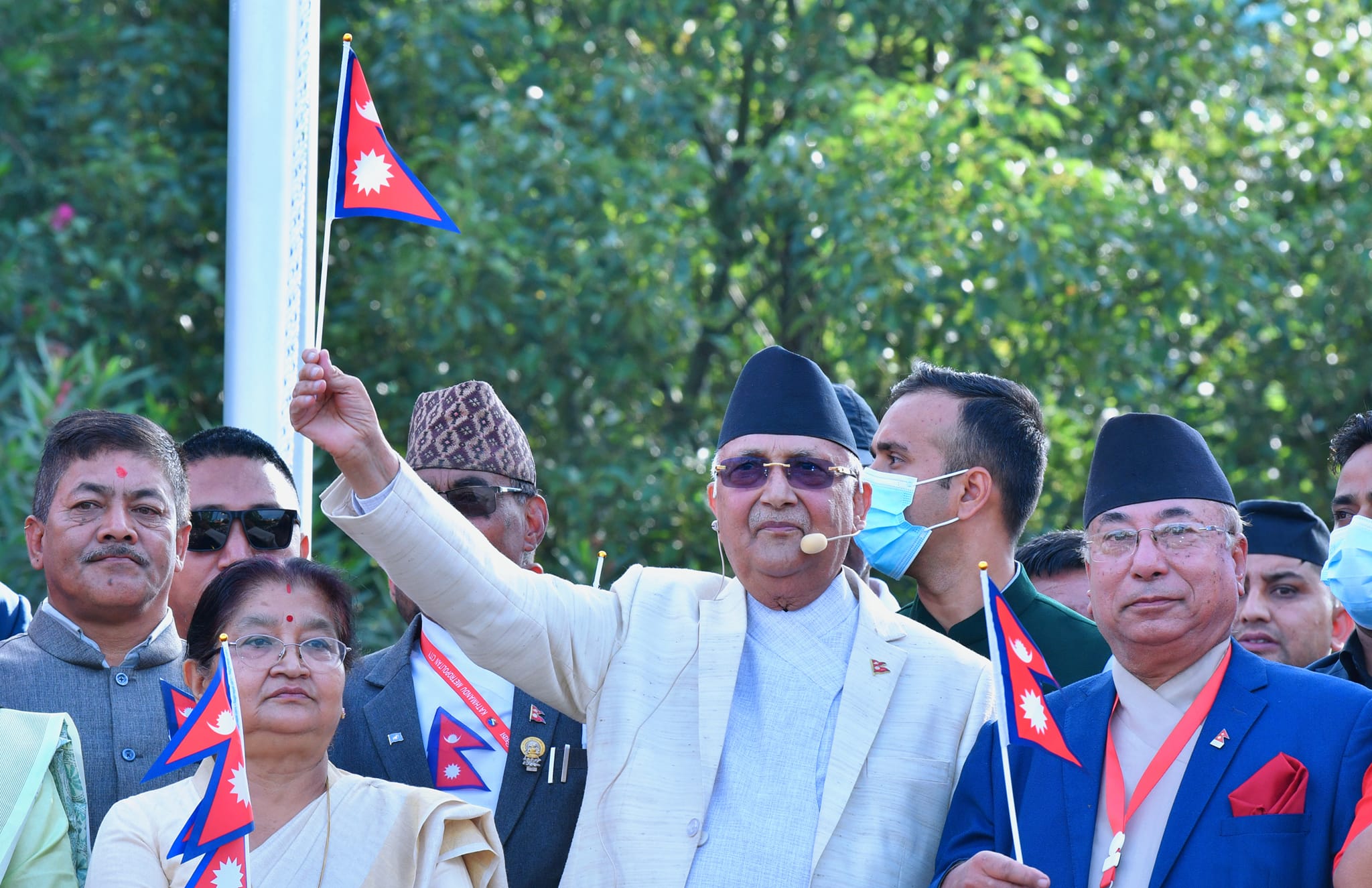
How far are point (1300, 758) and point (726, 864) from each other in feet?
3.93

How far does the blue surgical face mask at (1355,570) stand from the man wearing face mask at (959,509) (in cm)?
62

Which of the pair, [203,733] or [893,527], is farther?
[893,527]

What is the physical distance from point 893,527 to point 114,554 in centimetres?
206

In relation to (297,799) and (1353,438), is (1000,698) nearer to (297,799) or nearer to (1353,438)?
(297,799)

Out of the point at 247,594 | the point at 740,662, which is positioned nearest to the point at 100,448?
the point at 247,594

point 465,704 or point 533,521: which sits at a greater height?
point 533,521

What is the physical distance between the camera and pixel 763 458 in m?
4.01

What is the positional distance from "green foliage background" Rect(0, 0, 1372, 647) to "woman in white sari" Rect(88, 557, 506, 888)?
439 centimetres

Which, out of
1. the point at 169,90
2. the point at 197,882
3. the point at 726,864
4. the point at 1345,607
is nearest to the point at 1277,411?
the point at 1345,607

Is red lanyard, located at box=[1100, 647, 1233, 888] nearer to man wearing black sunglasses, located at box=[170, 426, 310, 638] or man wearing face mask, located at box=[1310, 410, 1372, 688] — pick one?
man wearing face mask, located at box=[1310, 410, 1372, 688]

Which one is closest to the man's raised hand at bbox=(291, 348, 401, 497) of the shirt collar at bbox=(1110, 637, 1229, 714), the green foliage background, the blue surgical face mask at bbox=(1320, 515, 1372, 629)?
the shirt collar at bbox=(1110, 637, 1229, 714)

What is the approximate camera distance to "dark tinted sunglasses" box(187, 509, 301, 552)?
4.65 m

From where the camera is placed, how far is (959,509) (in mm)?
4848

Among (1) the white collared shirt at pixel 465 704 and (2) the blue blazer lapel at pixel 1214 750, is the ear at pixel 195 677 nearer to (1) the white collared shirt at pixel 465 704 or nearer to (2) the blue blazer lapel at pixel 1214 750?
(1) the white collared shirt at pixel 465 704
